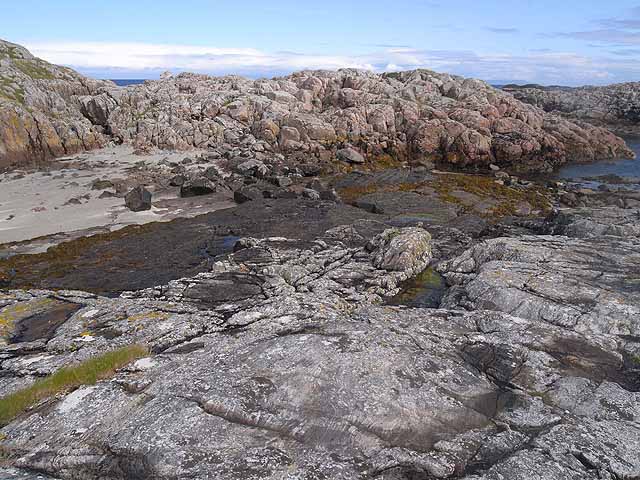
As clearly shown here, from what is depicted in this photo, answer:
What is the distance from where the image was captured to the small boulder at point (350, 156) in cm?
7119

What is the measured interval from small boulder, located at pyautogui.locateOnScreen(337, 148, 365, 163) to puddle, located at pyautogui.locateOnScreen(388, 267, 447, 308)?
4561 cm

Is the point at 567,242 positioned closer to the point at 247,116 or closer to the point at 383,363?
the point at 383,363

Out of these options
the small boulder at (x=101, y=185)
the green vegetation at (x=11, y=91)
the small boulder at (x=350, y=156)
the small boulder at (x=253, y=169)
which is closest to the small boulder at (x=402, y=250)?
the small boulder at (x=253, y=169)

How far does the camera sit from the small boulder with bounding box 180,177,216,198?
51.9 meters

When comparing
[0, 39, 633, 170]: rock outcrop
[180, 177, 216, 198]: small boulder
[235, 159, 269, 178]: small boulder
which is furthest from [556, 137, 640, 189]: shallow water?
[180, 177, 216, 198]: small boulder

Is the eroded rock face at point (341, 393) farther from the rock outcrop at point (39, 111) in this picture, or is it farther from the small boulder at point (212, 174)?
the rock outcrop at point (39, 111)

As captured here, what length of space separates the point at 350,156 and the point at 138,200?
3540cm

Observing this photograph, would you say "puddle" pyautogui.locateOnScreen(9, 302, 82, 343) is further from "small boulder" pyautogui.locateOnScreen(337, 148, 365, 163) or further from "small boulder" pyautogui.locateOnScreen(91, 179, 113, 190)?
"small boulder" pyautogui.locateOnScreen(337, 148, 365, 163)

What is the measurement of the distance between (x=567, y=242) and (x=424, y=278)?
29.6 feet

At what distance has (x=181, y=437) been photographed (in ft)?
35.0

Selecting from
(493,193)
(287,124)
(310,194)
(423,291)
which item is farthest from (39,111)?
(423,291)

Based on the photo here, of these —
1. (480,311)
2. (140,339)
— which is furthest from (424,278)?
(140,339)

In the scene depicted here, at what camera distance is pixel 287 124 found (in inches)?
3204

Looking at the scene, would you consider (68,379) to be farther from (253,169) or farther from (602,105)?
(602,105)
